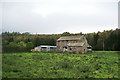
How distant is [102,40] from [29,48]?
961 centimetres

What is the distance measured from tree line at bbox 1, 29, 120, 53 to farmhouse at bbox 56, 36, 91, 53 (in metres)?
0.81

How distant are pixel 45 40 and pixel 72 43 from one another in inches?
210

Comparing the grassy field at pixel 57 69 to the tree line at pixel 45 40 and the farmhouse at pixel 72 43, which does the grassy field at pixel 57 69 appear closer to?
the tree line at pixel 45 40

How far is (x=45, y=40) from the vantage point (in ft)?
63.5

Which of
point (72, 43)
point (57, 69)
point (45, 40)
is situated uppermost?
point (45, 40)

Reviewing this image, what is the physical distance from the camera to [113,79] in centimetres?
703

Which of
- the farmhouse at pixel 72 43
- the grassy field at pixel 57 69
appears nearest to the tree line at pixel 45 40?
the farmhouse at pixel 72 43

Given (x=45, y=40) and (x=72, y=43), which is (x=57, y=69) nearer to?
(x=45, y=40)

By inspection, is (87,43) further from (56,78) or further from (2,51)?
(56,78)

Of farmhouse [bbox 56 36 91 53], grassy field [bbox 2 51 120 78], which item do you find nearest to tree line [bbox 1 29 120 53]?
farmhouse [bbox 56 36 91 53]

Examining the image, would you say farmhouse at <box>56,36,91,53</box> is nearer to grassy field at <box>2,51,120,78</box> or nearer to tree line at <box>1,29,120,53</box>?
tree line at <box>1,29,120,53</box>

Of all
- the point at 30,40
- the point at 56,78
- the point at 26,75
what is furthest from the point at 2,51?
the point at 56,78

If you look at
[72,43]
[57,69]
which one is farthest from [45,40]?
[57,69]

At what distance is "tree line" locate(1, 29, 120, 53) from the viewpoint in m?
16.0
